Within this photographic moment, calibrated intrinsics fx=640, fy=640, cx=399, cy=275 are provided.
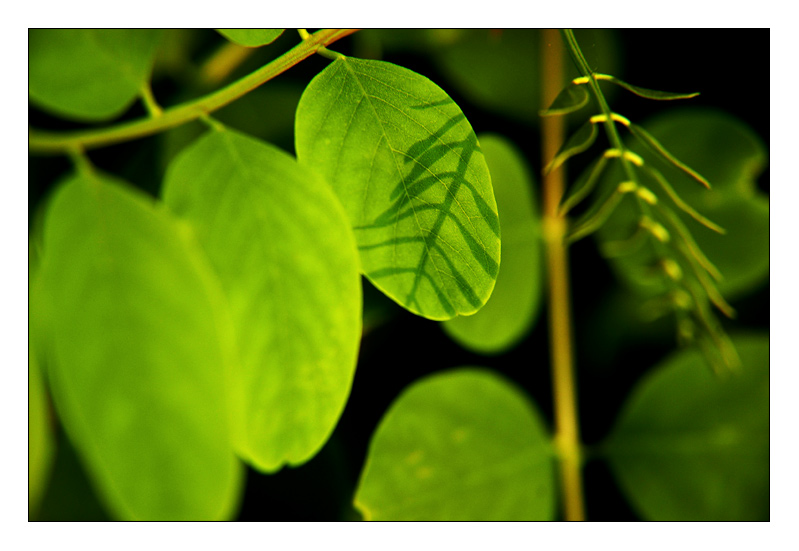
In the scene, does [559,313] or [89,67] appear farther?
[559,313]

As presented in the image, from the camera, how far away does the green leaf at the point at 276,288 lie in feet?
1.04

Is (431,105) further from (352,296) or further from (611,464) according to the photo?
(611,464)

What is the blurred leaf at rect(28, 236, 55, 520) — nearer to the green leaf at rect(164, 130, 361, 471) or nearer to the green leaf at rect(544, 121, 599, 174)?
the green leaf at rect(164, 130, 361, 471)

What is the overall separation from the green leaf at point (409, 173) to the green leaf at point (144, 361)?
0.32 ft

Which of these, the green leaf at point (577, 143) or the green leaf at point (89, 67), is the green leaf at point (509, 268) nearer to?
the green leaf at point (577, 143)

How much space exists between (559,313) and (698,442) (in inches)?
5.6

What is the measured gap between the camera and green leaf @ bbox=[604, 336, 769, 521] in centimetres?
47

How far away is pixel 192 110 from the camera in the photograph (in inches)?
13.5

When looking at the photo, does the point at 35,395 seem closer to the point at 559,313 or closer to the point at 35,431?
the point at 35,431

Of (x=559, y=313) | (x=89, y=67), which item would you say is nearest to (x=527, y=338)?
(x=559, y=313)
